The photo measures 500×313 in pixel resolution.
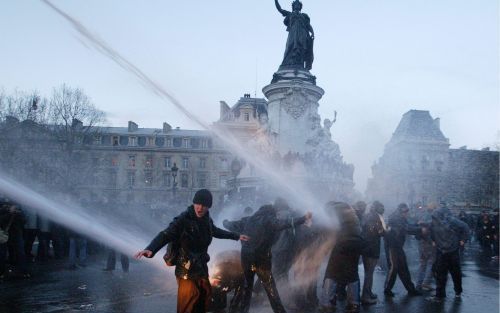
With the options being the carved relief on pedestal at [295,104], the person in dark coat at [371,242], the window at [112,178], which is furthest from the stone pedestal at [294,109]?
the window at [112,178]

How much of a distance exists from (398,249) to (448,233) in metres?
1.10

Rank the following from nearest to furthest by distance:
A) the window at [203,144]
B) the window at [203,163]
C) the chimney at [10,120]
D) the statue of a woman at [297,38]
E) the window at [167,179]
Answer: the statue of a woman at [297,38] → the chimney at [10,120] → the window at [167,179] → the window at [203,163] → the window at [203,144]

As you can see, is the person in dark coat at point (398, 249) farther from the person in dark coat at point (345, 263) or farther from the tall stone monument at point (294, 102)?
the tall stone monument at point (294, 102)

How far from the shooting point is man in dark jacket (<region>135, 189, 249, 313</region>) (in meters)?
5.21

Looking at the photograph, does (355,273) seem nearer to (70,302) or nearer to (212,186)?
(70,302)

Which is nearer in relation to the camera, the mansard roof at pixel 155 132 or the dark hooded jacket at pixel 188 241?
the dark hooded jacket at pixel 188 241

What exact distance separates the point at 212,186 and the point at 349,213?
199 feet

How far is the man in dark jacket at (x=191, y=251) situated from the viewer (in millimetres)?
5215

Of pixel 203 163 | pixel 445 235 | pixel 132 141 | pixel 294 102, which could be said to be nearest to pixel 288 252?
pixel 445 235

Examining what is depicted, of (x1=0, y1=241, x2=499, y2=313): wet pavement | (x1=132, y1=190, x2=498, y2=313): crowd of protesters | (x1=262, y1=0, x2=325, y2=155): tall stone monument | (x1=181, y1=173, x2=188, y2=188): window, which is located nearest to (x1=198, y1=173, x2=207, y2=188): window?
(x1=181, y1=173, x2=188, y2=188): window

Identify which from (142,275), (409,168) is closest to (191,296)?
(142,275)

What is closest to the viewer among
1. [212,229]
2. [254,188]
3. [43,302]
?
[212,229]

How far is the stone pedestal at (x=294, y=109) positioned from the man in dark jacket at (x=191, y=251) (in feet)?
46.5

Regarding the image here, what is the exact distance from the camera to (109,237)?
15.2 metres
